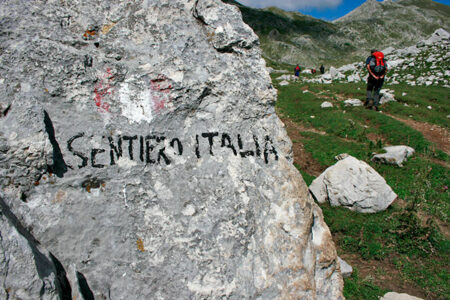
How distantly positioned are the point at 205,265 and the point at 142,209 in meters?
1.27

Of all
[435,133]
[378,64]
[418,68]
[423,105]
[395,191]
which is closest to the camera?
[395,191]

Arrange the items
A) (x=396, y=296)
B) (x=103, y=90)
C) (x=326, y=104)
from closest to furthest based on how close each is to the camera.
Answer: (x=103, y=90) → (x=396, y=296) → (x=326, y=104)

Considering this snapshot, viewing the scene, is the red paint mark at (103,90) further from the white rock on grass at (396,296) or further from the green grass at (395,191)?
the white rock on grass at (396,296)

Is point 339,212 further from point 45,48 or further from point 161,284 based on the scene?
point 45,48

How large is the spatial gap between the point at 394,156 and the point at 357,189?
409cm

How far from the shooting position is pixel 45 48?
14.6 feet

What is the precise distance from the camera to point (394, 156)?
12641 millimetres

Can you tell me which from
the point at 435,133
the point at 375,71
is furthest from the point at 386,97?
the point at 435,133

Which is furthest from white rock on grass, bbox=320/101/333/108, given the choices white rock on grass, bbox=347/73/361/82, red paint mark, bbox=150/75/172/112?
red paint mark, bbox=150/75/172/112

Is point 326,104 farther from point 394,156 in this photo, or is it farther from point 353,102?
point 394,156

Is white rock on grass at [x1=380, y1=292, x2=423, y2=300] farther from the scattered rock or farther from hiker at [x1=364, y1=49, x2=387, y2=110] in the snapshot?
hiker at [x1=364, y1=49, x2=387, y2=110]

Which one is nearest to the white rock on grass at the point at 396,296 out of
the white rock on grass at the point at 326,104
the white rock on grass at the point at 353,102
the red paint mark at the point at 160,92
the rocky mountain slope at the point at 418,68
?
the red paint mark at the point at 160,92

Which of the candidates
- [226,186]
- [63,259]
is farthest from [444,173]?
[63,259]

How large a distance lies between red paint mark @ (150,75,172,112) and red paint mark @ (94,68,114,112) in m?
0.64
